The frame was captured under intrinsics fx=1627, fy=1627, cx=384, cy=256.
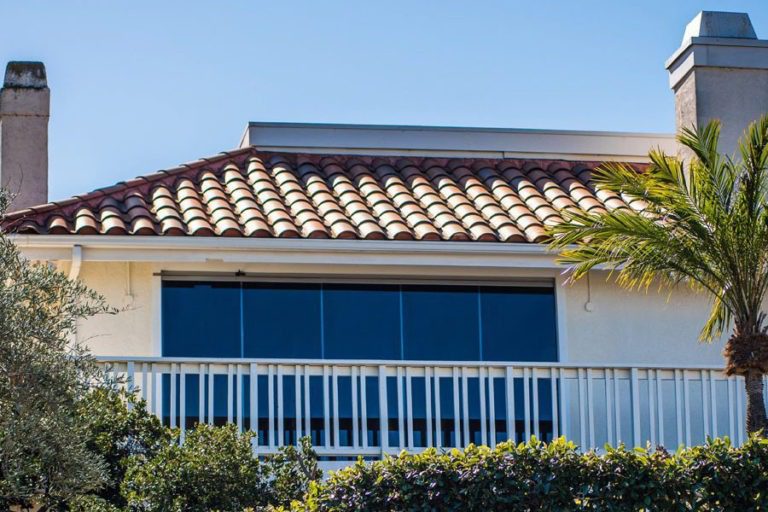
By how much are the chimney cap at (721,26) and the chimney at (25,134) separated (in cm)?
740

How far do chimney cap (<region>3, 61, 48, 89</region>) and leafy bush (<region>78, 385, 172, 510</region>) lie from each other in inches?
229

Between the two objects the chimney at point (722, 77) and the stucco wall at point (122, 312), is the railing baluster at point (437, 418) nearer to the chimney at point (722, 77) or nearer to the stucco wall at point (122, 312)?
the stucco wall at point (122, 312)

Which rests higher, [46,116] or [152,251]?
[46,116]

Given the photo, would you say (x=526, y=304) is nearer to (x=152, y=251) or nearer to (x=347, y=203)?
(x=347, y=203)

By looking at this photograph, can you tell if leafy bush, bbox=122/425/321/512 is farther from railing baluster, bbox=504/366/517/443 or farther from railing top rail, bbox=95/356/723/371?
railing baluster, bbox=504/366/517/443

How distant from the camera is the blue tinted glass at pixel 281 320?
16922 mm

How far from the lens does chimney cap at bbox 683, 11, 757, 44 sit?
60.0ft

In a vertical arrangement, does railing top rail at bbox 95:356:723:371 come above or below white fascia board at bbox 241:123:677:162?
below

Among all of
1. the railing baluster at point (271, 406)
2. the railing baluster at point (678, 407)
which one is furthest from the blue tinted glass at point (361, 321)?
the railing baluster at point (678, 407)

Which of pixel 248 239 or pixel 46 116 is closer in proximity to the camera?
pixel 248 239

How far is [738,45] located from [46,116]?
7.90m

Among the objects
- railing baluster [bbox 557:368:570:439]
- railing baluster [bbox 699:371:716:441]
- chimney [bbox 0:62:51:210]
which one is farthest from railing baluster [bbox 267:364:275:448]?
chimney [bbox 0:62:51:210]

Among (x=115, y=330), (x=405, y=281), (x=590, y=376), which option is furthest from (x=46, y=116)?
(x=590, y=376)

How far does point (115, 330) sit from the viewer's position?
16.7 m
